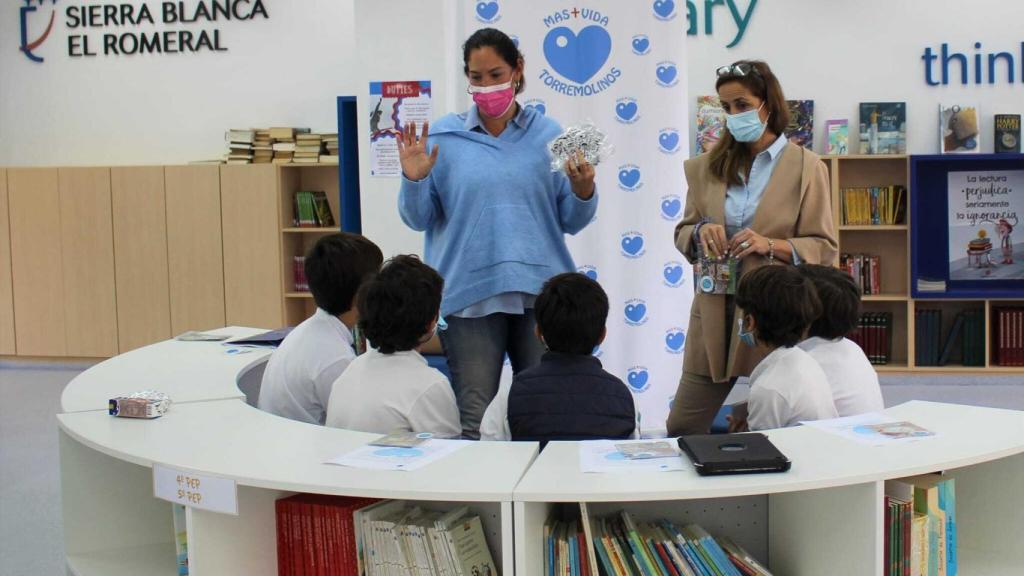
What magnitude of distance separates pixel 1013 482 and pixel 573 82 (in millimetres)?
2783

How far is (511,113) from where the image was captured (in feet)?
9.71

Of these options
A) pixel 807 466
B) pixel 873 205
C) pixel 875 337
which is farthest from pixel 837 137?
pixel 807 466

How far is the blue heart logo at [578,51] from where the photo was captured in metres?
4.42

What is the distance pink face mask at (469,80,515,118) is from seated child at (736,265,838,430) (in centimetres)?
87

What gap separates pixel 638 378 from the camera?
4574mm

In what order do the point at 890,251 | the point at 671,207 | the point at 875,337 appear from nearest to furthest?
1. the point at 671,207
2. the point at 875,337
3. the point at 890,251

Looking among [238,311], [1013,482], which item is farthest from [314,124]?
[1013,482]

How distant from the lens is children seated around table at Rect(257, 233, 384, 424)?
2.79 metres

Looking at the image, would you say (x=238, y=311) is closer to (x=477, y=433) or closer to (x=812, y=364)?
(x=477, y=433)

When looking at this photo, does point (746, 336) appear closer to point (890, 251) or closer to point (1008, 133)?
point (890, 251)

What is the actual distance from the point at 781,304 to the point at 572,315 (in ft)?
1.85

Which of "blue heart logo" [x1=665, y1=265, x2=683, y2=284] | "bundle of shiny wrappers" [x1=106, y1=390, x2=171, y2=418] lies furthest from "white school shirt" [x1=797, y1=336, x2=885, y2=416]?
"blue heart logo" [x1=665, y1=265, x2=683, y2=284]

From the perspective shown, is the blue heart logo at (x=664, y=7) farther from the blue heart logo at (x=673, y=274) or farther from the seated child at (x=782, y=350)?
the seated child at (x=782, y=350)

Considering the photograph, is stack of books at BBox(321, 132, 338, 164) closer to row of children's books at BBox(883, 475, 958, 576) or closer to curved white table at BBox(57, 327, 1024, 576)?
curved white table at BBox(57, 327, 1024, 576)
